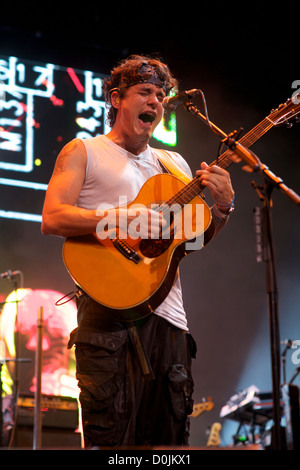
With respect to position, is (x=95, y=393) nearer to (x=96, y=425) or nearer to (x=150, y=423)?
(x=96, y=425)

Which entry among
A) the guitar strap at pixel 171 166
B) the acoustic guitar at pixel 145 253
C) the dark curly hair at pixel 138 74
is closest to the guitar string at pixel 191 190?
the acoustic guitar at pixel 145 253

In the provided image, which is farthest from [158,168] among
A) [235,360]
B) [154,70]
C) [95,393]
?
[235,360]

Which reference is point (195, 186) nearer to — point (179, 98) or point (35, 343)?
point (179, 98)

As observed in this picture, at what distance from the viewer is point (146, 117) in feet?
9.39

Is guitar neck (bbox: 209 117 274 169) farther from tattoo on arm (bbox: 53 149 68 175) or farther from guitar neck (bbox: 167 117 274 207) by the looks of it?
tattoo on arm (bbox: 53 149 68 175)

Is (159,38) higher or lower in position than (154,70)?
higher

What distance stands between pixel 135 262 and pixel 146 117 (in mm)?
801

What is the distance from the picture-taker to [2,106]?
7.02 metres

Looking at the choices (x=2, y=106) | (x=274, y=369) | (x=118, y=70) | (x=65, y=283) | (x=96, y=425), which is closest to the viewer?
(x=274, y=369)

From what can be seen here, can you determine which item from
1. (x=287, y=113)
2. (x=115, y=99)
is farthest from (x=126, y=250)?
(x=287, y=113)

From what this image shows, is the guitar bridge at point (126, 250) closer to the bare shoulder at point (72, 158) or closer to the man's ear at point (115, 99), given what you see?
the bare shoulder at point (72, 158)

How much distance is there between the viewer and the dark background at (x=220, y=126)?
6.95 metres
